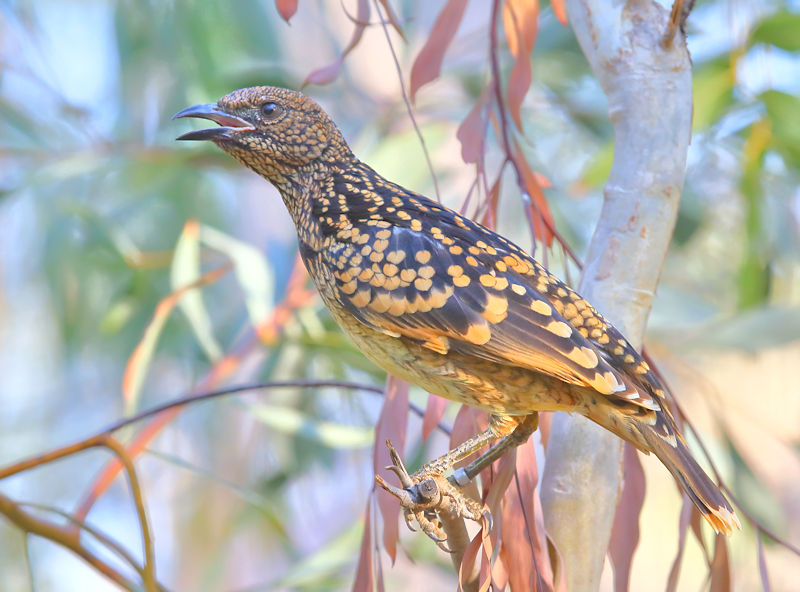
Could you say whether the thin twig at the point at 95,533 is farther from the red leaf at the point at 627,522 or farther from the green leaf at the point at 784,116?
the green leaf at the point at 784,116

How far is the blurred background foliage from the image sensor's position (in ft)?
11.7

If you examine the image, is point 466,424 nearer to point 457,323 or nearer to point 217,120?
point 457,323

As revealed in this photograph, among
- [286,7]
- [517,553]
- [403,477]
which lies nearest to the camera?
[403,477]

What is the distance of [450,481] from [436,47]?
96 cm

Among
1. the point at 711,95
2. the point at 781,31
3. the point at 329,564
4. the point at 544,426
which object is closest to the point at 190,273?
the point at 329,564

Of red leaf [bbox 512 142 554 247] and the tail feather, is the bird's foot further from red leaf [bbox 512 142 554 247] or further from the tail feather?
red leaf [bbox 512 142 554 247]

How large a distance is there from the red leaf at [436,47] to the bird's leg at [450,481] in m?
0.76

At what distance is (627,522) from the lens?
2102 millimetres

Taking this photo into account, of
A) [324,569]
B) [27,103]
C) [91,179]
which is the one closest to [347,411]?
[324,569]

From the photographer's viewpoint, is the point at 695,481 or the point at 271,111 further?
the point at 271,111

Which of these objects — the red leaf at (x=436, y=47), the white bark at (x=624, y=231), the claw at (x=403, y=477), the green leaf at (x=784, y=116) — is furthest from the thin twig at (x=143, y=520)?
the green leaf at (x=784, y=116)

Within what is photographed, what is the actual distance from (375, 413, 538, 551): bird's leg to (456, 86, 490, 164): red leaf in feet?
1.88

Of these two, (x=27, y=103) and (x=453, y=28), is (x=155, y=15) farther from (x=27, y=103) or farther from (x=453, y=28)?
(x=453, y=28)

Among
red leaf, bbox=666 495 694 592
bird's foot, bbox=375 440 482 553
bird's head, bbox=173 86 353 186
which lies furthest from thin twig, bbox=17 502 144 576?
red leaf, bbox=666 495 694 592
